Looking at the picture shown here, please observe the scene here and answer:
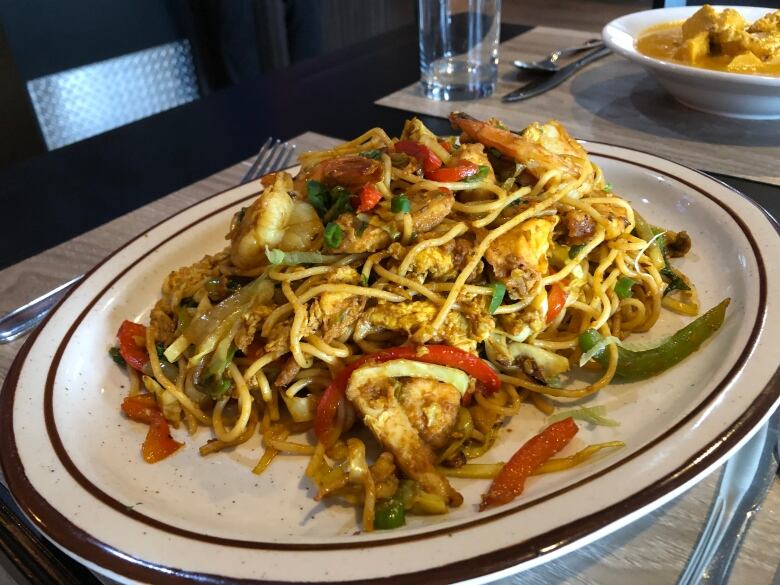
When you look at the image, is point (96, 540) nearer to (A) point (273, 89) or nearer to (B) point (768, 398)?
(B) point (768, 398)

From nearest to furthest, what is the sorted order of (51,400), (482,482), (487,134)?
(482,482)
(51,400)
(487,134)

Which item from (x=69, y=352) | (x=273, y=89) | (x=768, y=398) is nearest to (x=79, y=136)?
(x=273, y=89)

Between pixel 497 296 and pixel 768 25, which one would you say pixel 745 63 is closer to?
pixel 768 25

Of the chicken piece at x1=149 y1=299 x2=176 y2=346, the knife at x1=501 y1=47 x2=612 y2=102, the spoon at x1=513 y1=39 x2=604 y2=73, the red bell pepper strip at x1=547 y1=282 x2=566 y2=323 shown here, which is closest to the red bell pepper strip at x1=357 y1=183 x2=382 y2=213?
the red bell pepper strip at x1=547 y1=282 x2=566 y2=323

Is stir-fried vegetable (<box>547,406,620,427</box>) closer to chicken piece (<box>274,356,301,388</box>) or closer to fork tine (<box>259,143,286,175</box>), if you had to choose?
chicken piece (<box>274,356,301,388</box>)

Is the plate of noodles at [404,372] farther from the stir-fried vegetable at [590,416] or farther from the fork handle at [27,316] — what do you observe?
the fork handle at [27,316]

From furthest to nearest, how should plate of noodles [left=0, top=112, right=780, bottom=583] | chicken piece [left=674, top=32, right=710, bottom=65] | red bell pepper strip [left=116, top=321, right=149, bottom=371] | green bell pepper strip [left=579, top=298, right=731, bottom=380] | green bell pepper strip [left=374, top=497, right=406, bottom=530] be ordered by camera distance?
chicken piece [left=674, top=32, right=710, bottom=65] → red bell pepper strip [left=116, top=321, right=149, bottom=371] → green bell pepper strip [left=579, top=298, right=731, bottom=380] → green bell pepper strip [left=374, top=497, right=406, bottom=530] → plate of noodles [left=0, top=112, right=780, bottom=583]

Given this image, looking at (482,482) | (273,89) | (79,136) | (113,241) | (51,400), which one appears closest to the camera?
(482,482)
